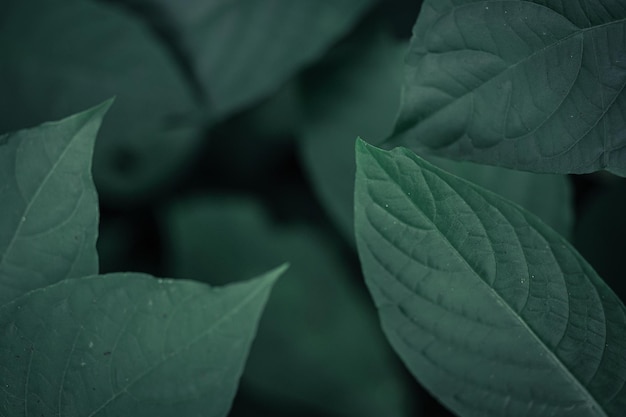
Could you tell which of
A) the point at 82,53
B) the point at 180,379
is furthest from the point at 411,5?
the point at 180,379

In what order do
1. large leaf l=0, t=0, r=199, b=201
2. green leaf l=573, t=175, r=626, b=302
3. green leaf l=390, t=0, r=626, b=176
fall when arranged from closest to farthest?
green leaf l=390, t=0, r=626, b=176 → green leaf l=573, t=175, r=626, b=302 → large leaf l=0, t=0, r=199, b=201

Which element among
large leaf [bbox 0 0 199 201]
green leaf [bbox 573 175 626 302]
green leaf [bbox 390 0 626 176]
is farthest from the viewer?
large leaf [bbox 0 0 199 201]

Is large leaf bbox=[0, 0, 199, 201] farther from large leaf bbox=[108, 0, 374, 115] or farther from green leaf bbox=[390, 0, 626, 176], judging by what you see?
green leaf bbox=[390, 0, 626, 176]

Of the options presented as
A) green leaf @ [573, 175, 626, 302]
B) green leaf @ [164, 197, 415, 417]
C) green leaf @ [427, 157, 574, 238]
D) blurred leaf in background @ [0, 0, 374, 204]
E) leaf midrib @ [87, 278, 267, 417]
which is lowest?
green leaf @ [164, 197, 415, 417]

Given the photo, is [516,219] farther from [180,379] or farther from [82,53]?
[82,53]

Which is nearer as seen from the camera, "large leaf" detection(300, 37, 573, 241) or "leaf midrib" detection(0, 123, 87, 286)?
"leaf midrib" detection(0, 123, 87, 286)

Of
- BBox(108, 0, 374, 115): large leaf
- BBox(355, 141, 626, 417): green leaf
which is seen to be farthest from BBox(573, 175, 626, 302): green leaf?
BBox(108, 0, 374, 115): large leaf
